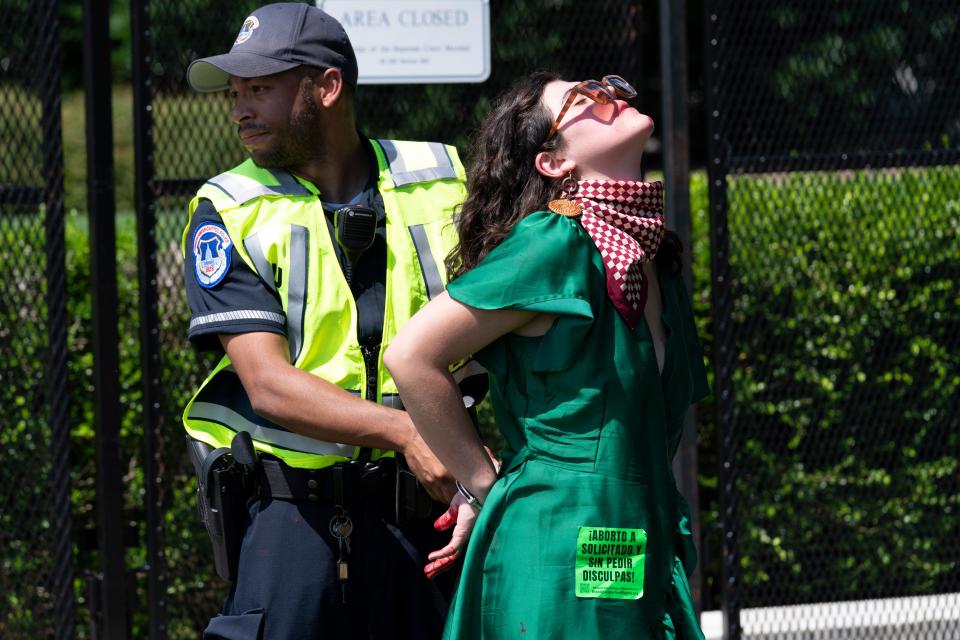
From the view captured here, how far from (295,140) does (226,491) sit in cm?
74

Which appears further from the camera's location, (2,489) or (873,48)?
(873,48)

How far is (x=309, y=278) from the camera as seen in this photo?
246cm

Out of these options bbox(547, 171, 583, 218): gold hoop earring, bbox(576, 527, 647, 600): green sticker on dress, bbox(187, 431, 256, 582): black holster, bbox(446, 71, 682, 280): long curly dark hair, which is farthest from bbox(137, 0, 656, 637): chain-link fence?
bbox(576, 527, 647, 600): green sticker on dress

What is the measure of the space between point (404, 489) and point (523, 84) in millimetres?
835

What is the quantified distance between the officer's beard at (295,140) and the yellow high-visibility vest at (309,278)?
0.9 inches

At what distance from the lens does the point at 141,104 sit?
12.2 ft

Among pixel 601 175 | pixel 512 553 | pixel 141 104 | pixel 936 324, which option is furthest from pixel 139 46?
pixel 936 324

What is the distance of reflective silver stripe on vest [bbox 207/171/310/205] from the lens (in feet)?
8.18

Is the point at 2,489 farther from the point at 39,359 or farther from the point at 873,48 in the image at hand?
the point at 873,48

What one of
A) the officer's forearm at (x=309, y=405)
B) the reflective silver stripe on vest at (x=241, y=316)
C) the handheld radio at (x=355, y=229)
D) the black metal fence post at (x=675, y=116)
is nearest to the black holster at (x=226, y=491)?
the officer's forearm at (x=309, y=405)

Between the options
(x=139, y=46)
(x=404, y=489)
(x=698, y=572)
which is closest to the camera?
(x=404, y=489)

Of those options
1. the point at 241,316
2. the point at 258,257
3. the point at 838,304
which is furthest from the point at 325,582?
the point at 838,304

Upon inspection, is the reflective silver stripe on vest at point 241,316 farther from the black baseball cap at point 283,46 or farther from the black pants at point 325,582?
the black baseball cap at point 283,46

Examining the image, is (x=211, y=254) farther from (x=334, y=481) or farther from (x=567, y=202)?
(x=567, y=202)
